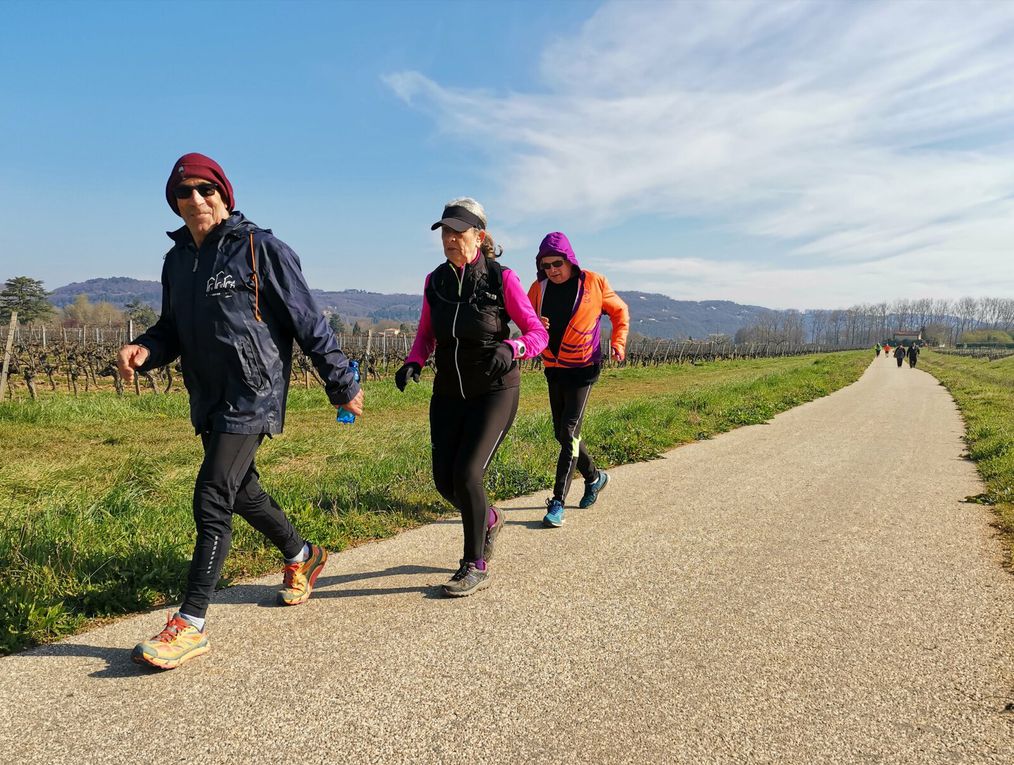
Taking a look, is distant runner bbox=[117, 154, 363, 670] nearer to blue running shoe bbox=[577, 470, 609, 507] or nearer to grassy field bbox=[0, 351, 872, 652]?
grassy field bbox=[0, 351, 872, 652]

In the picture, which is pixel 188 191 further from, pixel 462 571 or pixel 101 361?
pixel 101 361

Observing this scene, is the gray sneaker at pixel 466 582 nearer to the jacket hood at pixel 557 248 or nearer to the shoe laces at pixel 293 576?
the shoe laces at pixel 293 576

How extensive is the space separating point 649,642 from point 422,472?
11.4 ft

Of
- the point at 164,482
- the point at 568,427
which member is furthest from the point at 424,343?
the point at 164,482

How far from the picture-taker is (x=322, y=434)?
11086mm

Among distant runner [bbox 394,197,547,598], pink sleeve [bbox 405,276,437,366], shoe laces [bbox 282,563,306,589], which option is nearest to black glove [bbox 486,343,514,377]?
distant runner [bbox 394,197,547,598]

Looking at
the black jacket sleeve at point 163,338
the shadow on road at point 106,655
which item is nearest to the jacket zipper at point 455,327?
the black jacket sleeve at point 163,338

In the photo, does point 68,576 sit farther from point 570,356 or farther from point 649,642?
point 570,356

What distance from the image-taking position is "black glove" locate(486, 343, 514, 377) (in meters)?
3.35

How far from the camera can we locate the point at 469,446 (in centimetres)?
349

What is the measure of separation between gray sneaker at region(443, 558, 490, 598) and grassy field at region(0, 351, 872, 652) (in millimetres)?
1111

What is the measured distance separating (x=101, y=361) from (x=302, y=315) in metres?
28.7

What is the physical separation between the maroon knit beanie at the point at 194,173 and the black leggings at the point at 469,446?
1.49 meters

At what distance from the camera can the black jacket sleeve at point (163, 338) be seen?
9.79 ft
